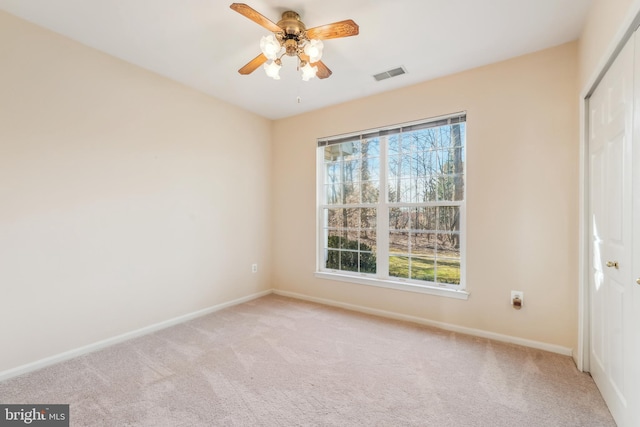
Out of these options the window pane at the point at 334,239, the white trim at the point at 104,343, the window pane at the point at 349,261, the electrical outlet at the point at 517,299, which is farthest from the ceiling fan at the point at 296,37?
the white trim at the point at 104,343

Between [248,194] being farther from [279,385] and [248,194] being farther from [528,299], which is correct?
[528,299]

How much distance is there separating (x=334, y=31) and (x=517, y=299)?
2.66 meters

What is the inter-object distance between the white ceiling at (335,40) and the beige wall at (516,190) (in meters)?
0.22

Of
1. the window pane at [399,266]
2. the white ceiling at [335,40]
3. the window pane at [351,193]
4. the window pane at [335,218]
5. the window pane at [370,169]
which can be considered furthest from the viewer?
the window pane at [335,218]

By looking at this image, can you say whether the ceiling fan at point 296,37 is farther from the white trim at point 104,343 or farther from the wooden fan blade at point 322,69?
the white trim at point 104,343

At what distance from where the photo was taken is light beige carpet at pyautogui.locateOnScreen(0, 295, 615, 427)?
1.69m

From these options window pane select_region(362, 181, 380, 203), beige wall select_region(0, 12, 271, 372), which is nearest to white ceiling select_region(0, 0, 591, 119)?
beige wall select_region(0, 12, 271, 372)

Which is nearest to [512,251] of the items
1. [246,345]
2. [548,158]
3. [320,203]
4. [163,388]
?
[548,158]

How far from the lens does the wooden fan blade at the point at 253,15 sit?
5.37 feet

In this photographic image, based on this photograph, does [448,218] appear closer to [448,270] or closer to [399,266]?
[448,270]

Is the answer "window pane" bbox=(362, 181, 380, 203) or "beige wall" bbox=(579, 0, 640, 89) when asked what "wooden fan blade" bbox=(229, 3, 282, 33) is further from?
"window pane" bbox=(362, 181, 380, 203)

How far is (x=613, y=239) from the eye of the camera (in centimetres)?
169

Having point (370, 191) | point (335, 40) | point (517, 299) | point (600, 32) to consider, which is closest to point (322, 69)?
point (335, 40)

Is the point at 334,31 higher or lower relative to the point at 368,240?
higher
